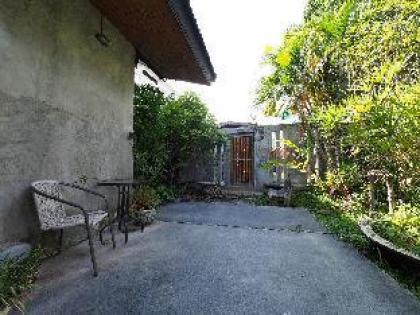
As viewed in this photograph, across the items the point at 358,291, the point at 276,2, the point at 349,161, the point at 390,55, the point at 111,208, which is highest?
the point at 276,2

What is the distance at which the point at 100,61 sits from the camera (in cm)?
455

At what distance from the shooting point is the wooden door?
37.9ft

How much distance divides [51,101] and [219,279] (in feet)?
8.40

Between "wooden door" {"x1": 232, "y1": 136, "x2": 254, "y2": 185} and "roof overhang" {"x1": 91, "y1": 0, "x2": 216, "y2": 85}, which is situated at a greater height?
"roof overhang" {"x1": 91, "y1": 0, "x2": 216, "y2": 85}

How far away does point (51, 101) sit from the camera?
3.35 metres

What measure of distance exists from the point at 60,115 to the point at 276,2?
7159 millimetres

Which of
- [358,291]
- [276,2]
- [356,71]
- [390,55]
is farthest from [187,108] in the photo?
[358,291]

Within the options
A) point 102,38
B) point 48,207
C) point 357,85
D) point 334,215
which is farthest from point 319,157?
point 48,207

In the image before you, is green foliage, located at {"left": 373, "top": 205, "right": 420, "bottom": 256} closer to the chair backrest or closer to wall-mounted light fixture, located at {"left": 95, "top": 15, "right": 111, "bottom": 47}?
the chair backrest

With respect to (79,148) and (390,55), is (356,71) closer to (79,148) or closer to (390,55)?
(390,55)

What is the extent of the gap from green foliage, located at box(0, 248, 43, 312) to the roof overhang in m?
2.80

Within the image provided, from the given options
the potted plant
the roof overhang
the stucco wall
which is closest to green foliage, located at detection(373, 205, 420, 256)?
the potted plant

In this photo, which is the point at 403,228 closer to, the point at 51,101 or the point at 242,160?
the point at 51,101

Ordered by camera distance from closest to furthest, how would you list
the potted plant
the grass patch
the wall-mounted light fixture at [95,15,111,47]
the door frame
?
1. the grass patch
2. the wall-mounted light fixture at [95,15,111,47]
3. the potted plant
4. the door frame
